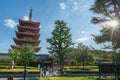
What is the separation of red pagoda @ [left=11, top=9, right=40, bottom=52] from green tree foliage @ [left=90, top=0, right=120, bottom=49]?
55.5 meters

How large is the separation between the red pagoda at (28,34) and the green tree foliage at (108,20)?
5552 cm

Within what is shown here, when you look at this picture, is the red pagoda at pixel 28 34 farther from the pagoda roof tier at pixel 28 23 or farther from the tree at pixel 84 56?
the tree at pixel 84 56

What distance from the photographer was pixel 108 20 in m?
20.5

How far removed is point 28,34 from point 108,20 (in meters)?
60.1

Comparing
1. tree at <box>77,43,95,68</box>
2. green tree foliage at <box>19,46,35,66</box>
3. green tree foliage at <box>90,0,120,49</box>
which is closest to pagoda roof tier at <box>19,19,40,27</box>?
green tree foliage at <box>19,46,35,66</box>

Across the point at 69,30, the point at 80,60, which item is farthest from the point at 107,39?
the point at 80,60

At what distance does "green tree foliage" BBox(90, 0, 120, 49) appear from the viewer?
1988 centimetres

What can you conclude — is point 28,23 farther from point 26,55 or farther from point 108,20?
point 108,20

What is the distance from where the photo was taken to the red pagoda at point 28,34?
76312mm

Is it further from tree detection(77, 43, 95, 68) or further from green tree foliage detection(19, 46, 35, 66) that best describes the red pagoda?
tree detection(77, 43, 95, 68)

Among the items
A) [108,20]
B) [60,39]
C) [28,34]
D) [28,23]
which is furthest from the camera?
[28,23]

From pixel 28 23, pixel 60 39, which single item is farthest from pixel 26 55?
pixel 28 23

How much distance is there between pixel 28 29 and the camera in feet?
264

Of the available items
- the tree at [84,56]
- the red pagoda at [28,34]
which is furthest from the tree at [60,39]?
the red pagoda at [28,34]
